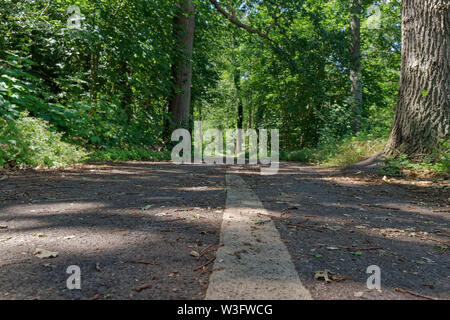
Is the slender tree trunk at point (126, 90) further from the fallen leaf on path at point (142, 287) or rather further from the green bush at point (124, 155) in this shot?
the fallen leaf on path at point (142, 287)

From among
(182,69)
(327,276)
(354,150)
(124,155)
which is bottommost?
(327,276)

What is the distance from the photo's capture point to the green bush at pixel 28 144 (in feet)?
14.3

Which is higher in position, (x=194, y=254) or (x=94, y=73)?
(x=94, y=73)

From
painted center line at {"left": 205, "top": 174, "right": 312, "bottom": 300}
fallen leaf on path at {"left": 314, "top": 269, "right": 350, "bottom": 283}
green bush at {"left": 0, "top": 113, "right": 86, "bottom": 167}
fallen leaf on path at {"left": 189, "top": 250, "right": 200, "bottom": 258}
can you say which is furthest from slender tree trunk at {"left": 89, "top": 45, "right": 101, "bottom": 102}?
fallen leaf on path at {"left": 314, "top": 269, "right": 350, "bottom": 283}

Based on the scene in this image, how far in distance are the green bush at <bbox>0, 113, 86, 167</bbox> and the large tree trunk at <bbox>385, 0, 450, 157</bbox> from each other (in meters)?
5.54

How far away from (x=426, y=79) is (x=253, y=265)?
4.71m

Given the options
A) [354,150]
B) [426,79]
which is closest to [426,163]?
[426,79]

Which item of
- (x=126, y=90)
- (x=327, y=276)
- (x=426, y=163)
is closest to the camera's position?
(x=327, y=276)

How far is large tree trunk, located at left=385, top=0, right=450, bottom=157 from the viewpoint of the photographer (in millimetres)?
4539

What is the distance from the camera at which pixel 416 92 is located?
186 inches

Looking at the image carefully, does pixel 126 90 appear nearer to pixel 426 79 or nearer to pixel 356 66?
pixel 426 79

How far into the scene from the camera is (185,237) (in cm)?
180

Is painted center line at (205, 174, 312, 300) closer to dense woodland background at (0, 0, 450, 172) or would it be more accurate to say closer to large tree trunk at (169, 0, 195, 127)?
dense woodland background at (0, 0, 450, 172)
